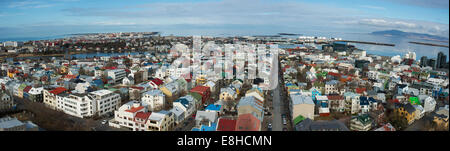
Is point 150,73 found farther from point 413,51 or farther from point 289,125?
point 413,51

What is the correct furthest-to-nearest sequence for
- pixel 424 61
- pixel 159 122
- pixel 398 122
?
pixel 424 61
pixel 398 122
pixel 159 122

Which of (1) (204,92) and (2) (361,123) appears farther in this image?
(1) (204,92)

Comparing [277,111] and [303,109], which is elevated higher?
[303,109]

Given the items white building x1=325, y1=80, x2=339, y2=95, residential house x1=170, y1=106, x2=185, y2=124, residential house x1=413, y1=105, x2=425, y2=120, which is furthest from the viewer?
white building x1=325, y1=80, x2=339, y2=95

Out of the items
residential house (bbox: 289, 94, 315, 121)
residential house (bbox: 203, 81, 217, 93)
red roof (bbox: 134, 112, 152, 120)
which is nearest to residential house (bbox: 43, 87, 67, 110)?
red roof (bbox: 134, 112, 152, 120)

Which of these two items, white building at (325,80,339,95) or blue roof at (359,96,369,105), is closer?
blue roof at (359,96,369,105)

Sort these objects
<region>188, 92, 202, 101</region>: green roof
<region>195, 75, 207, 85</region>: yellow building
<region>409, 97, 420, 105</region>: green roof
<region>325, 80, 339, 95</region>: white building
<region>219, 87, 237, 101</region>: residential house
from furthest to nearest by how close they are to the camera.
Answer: <region>195, 75, 207, 85</region>: yellow building
<region>325, 80, 339, 95</region>: white building
<region>219, 87, 237, 101</region>: residential house
<region>188, 92, 202, 101</region>: green roof
<region>409, 97, 420, 105</region>: green roof

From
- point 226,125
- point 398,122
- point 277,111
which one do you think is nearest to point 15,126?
point 226,125

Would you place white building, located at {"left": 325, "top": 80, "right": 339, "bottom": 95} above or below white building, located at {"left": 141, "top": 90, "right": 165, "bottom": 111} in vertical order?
above

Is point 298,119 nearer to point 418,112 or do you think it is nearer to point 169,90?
point 418,112

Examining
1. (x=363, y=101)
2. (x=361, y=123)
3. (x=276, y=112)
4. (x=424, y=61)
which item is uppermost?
(x=424, y=61)

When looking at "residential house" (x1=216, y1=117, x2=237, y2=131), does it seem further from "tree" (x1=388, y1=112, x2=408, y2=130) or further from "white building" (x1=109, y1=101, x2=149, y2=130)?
"tree" (x1=388, y1=112, x2=408, y2=130)
